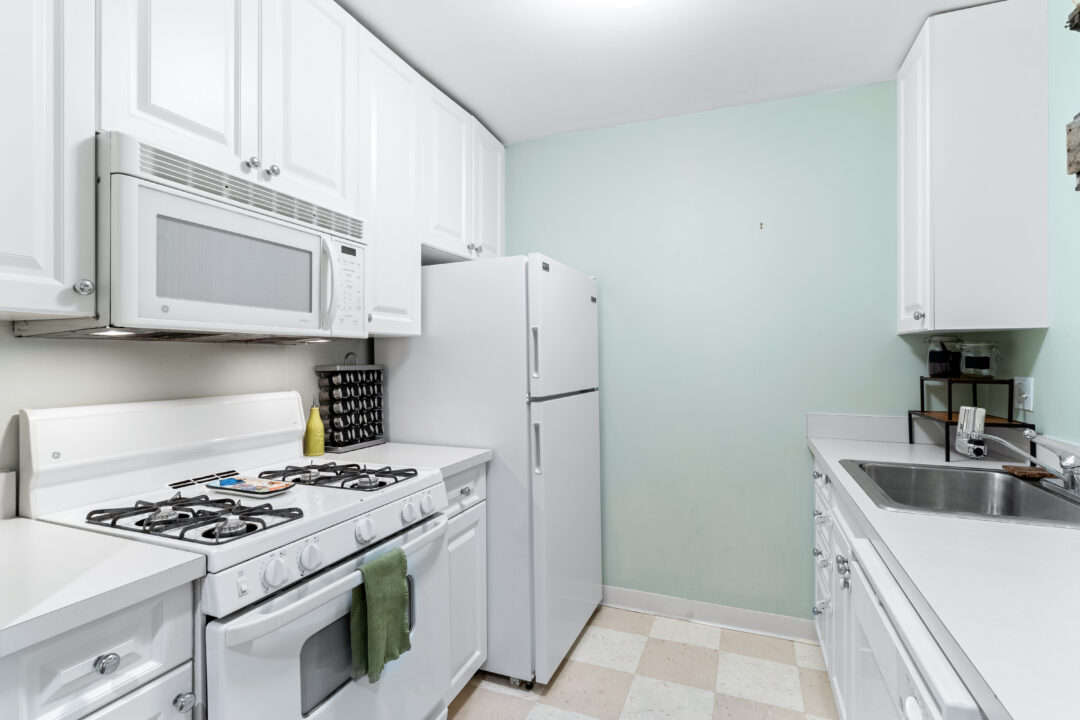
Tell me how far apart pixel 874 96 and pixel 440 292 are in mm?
2081

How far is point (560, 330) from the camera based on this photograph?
221cm

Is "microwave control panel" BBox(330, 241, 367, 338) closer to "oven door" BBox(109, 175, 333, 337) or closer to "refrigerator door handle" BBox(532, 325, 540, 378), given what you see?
"oven door" BBox(109, 175, 333, 337)

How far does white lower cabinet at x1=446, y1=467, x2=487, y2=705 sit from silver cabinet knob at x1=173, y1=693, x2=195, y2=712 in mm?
906

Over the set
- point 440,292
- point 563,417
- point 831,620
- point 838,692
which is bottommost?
point 838,692

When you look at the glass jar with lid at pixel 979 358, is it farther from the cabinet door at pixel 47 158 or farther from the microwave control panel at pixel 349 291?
the cabinet door at pixel 47 158

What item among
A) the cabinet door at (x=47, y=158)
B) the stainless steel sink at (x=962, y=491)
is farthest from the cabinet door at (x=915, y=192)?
the cabinet door at (x=47, y=158)

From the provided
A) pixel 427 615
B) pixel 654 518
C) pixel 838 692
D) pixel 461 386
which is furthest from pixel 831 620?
pixel 461 386

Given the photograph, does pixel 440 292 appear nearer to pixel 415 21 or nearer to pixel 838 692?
pixel 415 21

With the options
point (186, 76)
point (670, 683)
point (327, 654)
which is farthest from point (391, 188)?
point (670, 683)

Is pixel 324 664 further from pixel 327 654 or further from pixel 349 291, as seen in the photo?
pixel 349 291

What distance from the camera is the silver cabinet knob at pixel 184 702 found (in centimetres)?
96

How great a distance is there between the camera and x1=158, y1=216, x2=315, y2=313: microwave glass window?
4.01 ft

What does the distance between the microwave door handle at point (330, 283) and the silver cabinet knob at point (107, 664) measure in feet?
3.16

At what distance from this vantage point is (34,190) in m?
1.05
